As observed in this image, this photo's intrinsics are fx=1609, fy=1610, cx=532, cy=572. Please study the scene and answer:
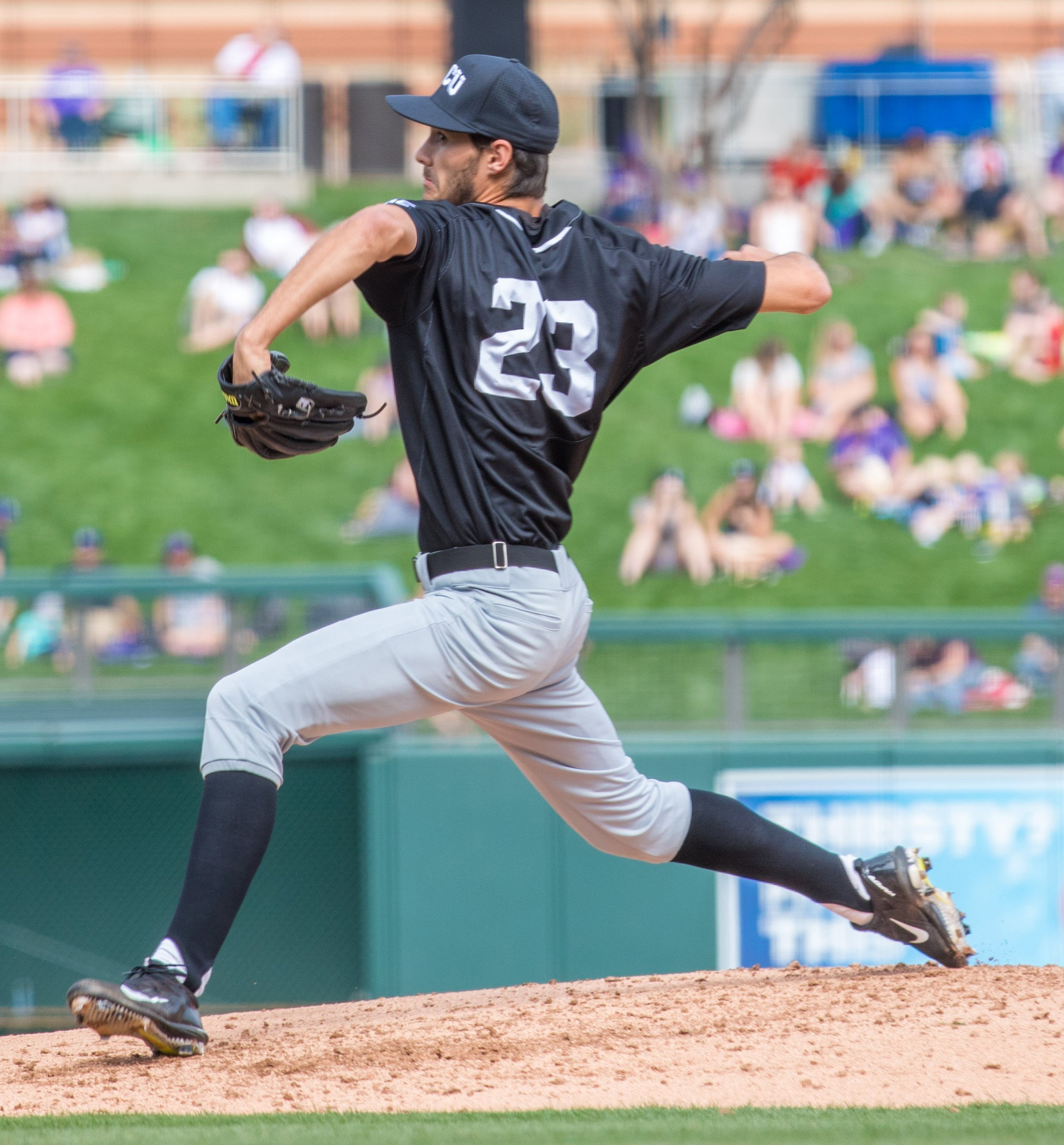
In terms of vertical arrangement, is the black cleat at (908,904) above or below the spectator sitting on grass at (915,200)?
below

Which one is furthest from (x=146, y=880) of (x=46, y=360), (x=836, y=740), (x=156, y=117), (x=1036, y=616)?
(x=156, y=117)

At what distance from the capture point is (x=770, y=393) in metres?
12.1

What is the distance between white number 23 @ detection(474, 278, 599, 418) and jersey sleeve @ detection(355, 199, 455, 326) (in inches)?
Result: 5.2

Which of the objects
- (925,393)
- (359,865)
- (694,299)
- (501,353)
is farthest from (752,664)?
(925,393)

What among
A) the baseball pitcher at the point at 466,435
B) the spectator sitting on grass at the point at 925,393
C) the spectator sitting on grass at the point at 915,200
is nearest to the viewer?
the baseball pitcher at the point at 466,435

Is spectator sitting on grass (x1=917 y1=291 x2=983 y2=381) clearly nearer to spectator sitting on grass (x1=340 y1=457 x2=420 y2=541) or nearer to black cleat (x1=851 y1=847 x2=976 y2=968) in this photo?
spectator sitting on grass (x1=340 y1=457 x2=420 y2=541)

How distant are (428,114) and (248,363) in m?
0.66

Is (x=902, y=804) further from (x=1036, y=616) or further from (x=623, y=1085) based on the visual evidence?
(x=623, y=1085)

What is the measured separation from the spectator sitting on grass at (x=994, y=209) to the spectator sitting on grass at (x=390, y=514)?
6.56m

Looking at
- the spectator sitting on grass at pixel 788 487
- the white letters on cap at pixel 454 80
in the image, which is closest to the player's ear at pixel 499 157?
the white letters on cap at pixel 454 80

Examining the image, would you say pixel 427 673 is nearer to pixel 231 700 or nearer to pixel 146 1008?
pixel 231 700

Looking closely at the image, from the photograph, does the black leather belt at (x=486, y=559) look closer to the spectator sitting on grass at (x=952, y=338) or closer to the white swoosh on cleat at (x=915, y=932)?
the white swoosh on cleat at (x=915, y=932)

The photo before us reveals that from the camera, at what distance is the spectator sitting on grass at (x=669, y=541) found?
34.6ft

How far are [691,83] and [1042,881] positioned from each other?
40.0 ft
